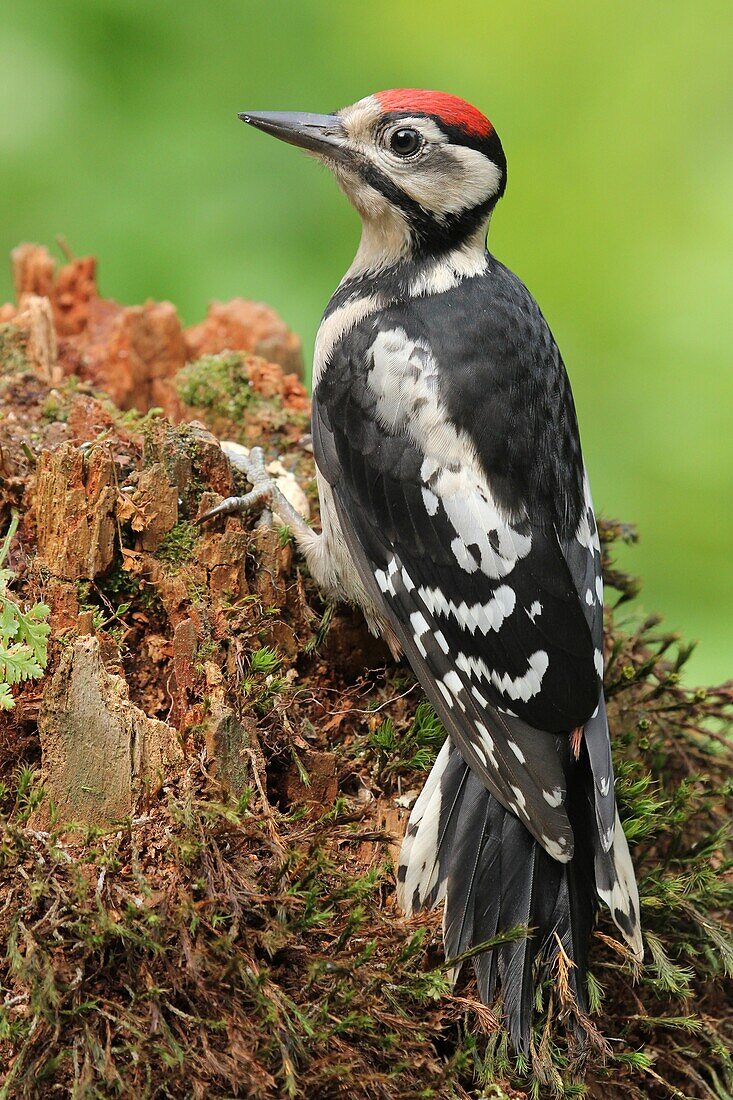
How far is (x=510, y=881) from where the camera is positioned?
2037mm

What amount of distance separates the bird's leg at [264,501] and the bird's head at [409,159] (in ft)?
2.06

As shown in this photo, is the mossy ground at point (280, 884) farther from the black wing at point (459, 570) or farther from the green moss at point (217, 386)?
the green moss at point (217, 386)

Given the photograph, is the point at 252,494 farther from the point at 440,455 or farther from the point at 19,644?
the point at 19,644

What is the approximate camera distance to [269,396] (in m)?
3.12

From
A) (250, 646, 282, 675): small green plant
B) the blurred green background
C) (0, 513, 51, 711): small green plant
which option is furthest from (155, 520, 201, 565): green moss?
the blurred green background

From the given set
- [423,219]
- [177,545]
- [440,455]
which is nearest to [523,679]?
[440,455]

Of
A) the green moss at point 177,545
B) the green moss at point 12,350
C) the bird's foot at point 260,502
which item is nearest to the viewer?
the green moss at point 177,545

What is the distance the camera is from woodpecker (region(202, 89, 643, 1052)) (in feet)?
Answer: 6.66

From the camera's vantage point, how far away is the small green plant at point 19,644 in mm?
1779

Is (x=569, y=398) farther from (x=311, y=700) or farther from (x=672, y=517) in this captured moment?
(x=672, y=517)

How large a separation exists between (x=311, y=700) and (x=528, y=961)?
68cm

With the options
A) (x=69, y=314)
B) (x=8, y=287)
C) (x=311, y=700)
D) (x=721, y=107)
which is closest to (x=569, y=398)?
(x=311, y=700)

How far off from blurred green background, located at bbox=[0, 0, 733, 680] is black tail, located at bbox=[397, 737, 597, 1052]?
1685 mm

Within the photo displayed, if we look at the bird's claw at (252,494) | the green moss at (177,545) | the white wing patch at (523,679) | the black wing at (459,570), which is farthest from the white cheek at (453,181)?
the white wing patch at (523,679)
